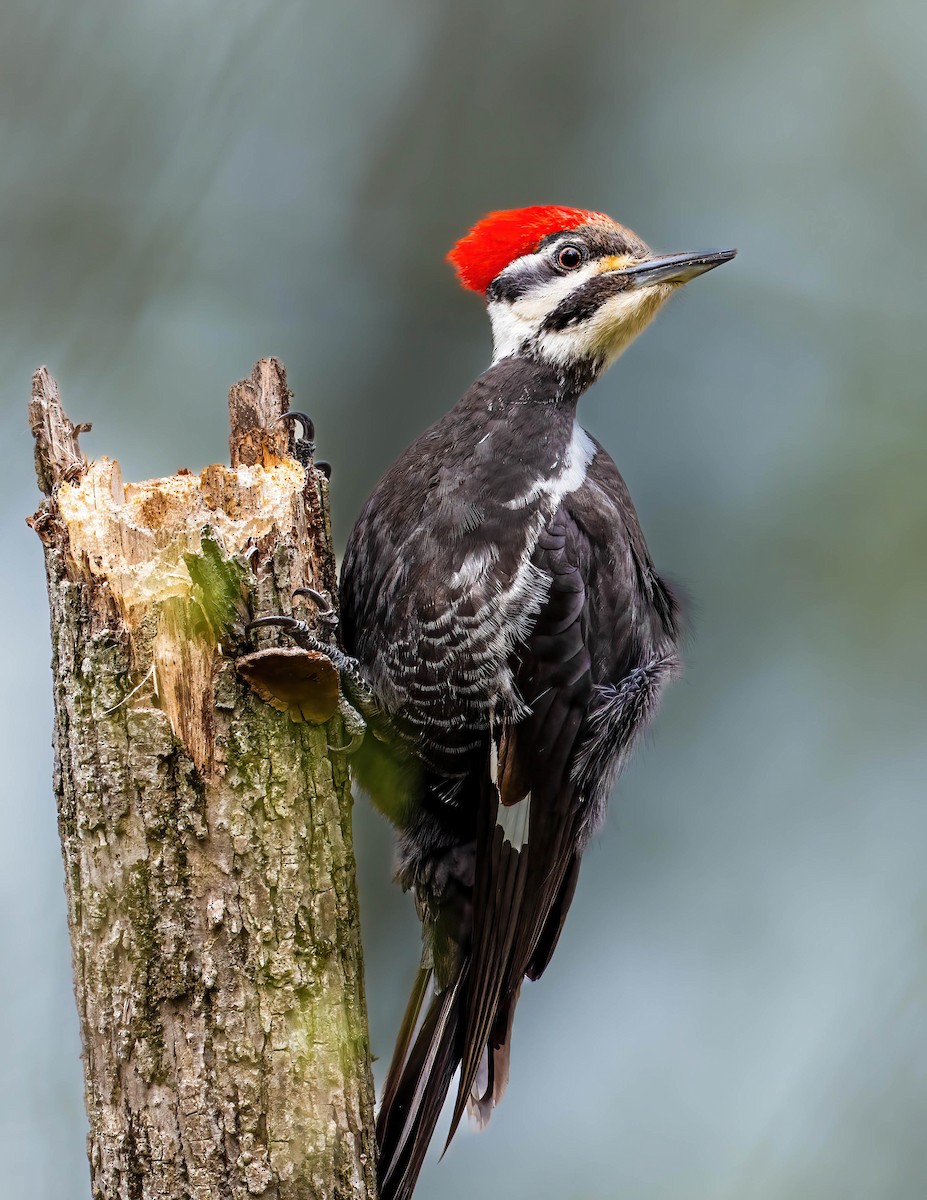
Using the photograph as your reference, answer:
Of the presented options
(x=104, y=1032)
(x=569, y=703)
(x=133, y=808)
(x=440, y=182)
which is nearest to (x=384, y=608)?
(x=569, y=703)

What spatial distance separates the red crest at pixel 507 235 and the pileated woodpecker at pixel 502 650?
11 millimetres

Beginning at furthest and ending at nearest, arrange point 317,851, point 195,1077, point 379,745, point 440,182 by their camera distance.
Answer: point 440,182 < point 379,745 < point 317,851 < point 195,1077

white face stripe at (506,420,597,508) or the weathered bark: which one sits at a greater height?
white face stripe at (506,420,597,508)

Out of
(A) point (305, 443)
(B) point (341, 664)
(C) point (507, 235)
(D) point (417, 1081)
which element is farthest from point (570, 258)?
A: (D) point (417, 1081)

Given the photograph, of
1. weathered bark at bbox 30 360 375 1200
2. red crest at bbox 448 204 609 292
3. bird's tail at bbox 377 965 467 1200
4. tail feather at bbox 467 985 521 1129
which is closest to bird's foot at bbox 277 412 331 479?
weathered bark at bbox 30 360 375 1200

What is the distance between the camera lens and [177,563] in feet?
6.62

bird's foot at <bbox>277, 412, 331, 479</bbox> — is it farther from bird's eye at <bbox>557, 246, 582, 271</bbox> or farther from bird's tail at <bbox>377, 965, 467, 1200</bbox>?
bird's tail at <bbox>377, 965, 467, 1200</bbox>

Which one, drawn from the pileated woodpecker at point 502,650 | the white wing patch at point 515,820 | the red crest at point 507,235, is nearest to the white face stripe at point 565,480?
the pileated woodpecker at point 502,650

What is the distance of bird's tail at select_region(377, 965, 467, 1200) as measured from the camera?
2.49 m

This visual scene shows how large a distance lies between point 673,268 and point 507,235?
0.50 m

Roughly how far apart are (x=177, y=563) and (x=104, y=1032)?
835mm

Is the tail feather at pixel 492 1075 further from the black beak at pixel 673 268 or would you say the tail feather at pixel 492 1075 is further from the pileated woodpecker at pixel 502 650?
the black beak at pixel 673 268

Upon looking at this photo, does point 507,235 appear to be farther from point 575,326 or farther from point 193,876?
point 193,876

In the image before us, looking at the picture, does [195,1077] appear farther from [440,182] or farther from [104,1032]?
[440,182]
